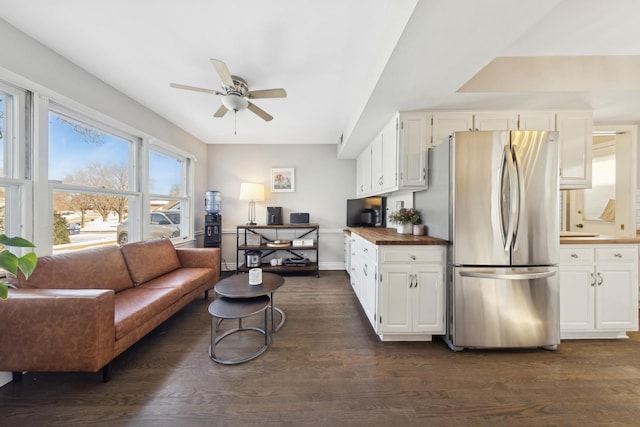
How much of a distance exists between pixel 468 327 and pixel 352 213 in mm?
2506

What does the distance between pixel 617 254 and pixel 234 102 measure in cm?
373

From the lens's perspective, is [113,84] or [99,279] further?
[113,84]

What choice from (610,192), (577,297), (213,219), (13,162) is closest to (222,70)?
(13,162)

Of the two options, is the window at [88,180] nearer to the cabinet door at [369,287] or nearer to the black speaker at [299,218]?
the black speaker at [299,218]

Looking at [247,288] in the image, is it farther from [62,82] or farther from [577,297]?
[577,297]

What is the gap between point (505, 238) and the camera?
1.84m

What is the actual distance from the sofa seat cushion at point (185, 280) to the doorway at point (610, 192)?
189 inches

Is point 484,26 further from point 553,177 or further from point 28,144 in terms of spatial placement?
point 28,144

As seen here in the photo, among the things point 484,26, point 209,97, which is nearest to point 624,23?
point 484,26

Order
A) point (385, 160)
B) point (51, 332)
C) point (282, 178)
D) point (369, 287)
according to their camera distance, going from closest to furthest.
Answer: point (51, 332) → point (369, 287) → point (385, 160) → point (282, 178)

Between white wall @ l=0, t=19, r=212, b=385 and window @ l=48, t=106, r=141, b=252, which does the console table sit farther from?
white wall @ l=0, t=19, r=212, b=385

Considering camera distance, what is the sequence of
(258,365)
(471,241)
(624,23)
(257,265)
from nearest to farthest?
(624,23) < (258,365) < (471,241) < (257,265)

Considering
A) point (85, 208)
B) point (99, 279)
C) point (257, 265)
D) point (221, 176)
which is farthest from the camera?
point (221, 176)

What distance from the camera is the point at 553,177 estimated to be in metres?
1.85
